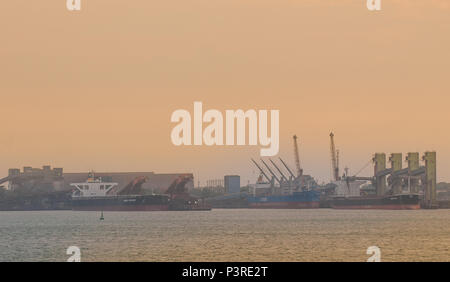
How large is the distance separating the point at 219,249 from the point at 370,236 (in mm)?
23422

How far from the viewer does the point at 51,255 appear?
6253cm

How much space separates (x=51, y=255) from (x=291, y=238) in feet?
79.9

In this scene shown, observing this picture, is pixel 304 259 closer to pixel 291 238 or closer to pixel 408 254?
pixel 408 254

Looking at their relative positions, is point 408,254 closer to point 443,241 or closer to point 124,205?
point 443,241
